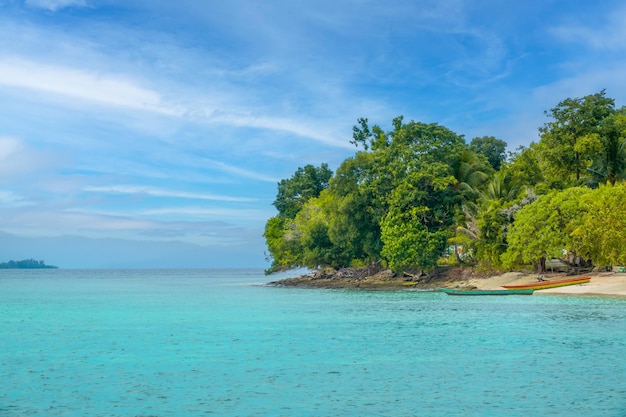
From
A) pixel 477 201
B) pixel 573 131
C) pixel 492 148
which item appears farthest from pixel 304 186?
pixel 573 131

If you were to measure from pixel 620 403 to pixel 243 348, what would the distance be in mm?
11469

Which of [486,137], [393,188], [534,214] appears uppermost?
[486,137]

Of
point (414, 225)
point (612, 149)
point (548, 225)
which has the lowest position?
point (548, 225)

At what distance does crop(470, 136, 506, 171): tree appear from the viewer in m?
80.1

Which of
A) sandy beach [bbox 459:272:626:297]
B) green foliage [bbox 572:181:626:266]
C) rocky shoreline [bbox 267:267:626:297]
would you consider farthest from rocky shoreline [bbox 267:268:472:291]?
green foliage [bbox 572:181:626:266]

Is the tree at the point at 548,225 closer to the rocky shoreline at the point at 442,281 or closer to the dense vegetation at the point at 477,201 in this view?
the dense vegetation at the point at 477,201

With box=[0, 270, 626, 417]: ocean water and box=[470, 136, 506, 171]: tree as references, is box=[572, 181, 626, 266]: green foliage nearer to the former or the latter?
box=[0, 270, 626, 417]: ocean water

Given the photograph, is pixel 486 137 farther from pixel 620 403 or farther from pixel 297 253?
pixel 620 403

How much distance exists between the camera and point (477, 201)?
51.8 metres

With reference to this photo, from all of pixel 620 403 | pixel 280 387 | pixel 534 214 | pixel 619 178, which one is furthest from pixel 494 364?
pixel 619 178

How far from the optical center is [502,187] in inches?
1996

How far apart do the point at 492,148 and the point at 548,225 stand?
40.6 m

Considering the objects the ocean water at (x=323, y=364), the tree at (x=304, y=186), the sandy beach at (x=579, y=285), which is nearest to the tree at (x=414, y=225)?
the sandy beach at (x=579, y=285)

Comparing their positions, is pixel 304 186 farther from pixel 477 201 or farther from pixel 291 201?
pixel 477 201
